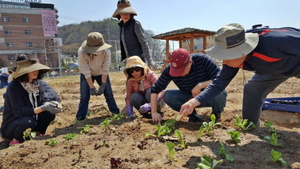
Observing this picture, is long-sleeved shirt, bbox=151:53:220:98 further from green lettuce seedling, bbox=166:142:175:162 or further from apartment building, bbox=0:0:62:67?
apartment building, bbox=0:0:62:67

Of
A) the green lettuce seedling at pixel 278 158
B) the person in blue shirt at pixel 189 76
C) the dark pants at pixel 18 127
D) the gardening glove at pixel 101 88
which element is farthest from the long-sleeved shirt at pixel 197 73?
the dark pants at pixel 18 127

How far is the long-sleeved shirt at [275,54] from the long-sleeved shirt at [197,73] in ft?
2.16

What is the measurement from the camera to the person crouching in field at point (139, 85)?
3.10 meters

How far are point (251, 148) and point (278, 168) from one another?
366 millimetres

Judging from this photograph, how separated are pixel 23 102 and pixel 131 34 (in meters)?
1.94

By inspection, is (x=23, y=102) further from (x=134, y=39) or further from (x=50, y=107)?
(x=134, y=39)

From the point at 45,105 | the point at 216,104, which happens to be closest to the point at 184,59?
the point at 216,104

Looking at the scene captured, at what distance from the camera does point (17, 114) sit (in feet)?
8.89

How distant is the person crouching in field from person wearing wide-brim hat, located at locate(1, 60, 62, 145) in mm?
1055

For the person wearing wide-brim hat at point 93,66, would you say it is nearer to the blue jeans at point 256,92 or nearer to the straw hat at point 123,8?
the straw hat at point 123,8

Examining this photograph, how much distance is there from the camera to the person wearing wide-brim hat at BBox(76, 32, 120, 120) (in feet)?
10.8

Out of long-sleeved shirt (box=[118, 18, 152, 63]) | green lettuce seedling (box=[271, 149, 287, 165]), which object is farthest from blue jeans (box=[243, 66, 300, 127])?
long-sleeved shirt (box=[118, 18, 152, 63])

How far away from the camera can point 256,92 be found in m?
2.59

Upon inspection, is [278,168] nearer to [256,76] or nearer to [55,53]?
[256,76]
